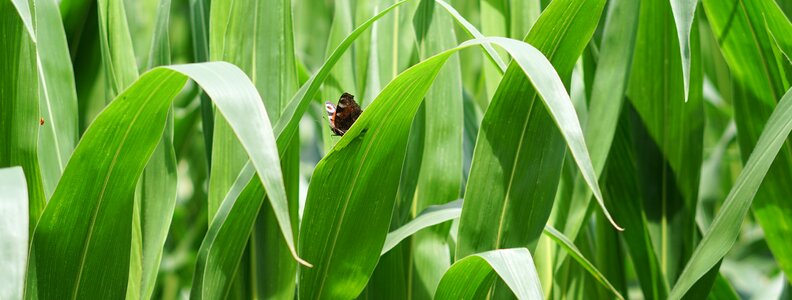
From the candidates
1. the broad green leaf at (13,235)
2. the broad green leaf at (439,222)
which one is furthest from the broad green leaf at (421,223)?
the broad green leaf at (13,235)

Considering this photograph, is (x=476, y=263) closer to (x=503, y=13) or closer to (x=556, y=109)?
(x=556, y=109)

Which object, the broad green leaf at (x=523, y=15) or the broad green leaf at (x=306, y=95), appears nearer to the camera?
the broad green leaf at (x=306, y=95)

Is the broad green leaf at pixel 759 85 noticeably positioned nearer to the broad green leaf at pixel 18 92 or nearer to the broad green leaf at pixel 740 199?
the broad green leaf at pixel 740 199

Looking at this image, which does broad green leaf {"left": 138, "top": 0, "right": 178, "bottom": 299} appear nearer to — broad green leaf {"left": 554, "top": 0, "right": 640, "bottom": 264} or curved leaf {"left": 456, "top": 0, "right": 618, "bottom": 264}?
curved leaf {"left": 456, "top": 0, "right": 618, "bottom": 264}

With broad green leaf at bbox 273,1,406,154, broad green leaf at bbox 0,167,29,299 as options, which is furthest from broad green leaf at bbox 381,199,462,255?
broad green leaf at bbox 0,167,29,299

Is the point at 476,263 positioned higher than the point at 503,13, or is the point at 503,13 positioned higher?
the point at 503,13

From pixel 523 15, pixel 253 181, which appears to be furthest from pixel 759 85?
pixel 253 181

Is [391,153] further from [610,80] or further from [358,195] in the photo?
[610,80]

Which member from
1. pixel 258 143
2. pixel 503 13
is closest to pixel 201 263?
pixel 258 143
